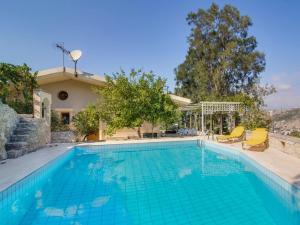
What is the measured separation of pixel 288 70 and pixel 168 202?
2509 centimetres

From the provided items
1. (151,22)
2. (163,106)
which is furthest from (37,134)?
(151,22)

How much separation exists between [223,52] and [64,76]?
16.7m

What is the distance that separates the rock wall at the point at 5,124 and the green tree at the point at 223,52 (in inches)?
776

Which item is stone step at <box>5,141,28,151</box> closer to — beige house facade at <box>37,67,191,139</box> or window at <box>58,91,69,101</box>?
beige house facade at <box>37,67,191,139</box>

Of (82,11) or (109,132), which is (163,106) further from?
(82,11)

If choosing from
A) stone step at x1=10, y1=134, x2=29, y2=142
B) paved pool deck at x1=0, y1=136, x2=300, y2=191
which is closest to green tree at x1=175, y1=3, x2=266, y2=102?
paved pool deck at x1=0, y1=136, x2=300, y2=191

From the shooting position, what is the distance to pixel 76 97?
18766 millimetres

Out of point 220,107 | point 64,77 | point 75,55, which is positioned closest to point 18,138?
point 75,55

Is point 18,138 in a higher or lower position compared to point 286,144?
higher

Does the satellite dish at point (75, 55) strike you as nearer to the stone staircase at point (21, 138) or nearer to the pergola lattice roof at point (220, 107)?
the stone staircase at point (21, 138)

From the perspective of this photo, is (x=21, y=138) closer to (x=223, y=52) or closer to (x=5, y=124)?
(x=5, y=124)

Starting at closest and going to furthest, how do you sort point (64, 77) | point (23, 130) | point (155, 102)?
1. point (23, 130)
2. point (155, 102)
3. point (64, 77)

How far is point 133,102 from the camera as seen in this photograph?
16766 millimetres

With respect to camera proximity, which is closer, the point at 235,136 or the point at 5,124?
the point at 5,124
